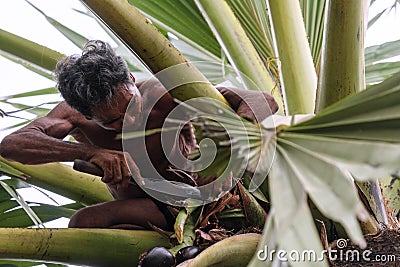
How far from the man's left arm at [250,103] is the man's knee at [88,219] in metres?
0.36

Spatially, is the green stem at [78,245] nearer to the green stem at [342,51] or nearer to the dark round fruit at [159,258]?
the dark round fruit at [159,258]

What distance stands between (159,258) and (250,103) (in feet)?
1.07

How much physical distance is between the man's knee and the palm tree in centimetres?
13

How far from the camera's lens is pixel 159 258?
114 cm

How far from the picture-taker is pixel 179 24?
1.77 metres

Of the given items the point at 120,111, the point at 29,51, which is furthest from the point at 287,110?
the point at 29,51

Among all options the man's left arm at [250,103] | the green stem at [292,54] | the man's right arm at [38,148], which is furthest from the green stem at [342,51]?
the man's right arm at [38,148]

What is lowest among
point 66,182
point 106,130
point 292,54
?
point 66,182

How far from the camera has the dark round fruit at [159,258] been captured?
3.73ft

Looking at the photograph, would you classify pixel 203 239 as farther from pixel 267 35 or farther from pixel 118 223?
pixel 267 35

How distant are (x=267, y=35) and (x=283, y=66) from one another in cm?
32

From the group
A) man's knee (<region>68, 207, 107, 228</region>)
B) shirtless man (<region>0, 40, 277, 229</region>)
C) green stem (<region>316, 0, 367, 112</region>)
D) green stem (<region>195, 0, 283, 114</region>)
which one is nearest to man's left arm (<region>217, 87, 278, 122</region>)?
shirtless man (<region>0, 40, 277, 229</region>)

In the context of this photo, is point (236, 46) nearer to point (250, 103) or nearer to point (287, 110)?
point (287, 110)

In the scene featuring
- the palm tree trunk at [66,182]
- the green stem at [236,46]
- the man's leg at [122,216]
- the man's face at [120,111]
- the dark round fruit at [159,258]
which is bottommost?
the dark round fruit at [159,258]
